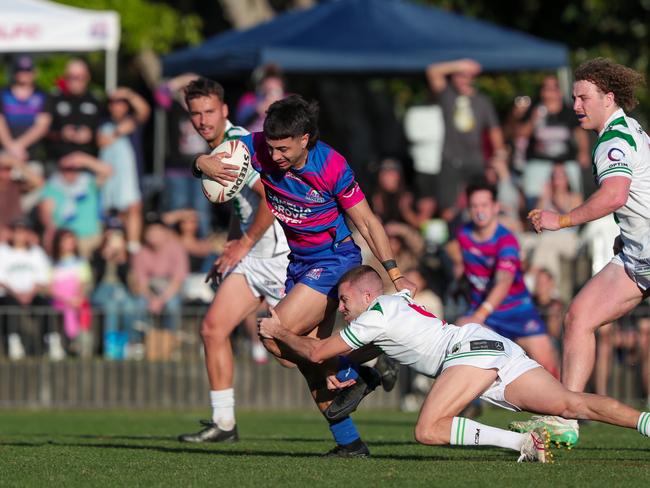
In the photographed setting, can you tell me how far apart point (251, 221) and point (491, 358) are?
2.62 metres

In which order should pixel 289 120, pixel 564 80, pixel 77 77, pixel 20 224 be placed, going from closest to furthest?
pixel 289 120, pixel 20 224, pixel 77 77, pixel 564 80

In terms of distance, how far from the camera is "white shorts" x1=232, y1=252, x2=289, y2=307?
10516 millimetres

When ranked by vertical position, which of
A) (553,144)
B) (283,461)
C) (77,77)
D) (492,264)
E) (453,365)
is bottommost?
(283,461)

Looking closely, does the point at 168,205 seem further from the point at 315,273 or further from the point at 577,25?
the point at 577,25

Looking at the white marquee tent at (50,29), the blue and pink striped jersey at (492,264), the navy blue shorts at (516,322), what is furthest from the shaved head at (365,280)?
the white marquee tent at (50,29)

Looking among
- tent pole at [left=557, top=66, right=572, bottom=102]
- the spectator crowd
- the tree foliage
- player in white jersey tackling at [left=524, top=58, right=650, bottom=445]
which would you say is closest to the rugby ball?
player in white jersey tackling at [left=524, top=58, right=650, bottom=445]

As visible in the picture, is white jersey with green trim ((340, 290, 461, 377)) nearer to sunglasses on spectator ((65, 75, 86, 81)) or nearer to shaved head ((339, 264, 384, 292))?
shaved head ((339, 264, 384, 292))

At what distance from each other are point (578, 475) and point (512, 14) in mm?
20363

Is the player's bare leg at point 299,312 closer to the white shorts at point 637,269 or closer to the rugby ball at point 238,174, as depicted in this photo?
the rugby ball at point 238,174

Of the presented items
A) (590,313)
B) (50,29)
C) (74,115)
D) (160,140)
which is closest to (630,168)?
(590,313)

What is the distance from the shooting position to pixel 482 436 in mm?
8344

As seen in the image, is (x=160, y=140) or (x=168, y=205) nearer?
(x=168, y=205)

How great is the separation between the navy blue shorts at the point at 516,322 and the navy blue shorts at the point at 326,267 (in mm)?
3630

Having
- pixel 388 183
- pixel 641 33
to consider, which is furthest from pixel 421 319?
pixel 641 33
